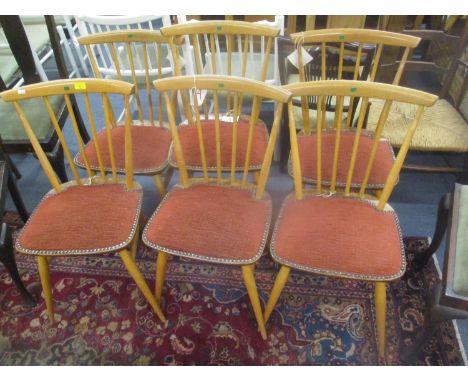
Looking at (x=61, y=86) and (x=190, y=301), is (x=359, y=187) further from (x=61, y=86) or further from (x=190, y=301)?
(x=61, y=86)

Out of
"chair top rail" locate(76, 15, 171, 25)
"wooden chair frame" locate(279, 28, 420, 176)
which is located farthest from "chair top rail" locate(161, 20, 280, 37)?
"chair top rail" locate(76, 15, 171, 25)

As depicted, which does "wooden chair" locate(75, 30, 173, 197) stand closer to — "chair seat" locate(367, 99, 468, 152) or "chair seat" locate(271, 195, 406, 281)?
"chair seat" locate(271, 195, 406, 281)

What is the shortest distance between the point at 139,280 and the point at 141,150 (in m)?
0.58

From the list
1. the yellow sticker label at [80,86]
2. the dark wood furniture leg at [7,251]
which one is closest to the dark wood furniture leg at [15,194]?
the dark wood furniture leg at [7,251]

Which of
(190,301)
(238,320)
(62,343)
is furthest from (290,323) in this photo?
(62,343)

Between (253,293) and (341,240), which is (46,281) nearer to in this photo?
(253,293)

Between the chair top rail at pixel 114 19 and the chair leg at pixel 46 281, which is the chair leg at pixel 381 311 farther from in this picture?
the chair top rail at pixel 114 19

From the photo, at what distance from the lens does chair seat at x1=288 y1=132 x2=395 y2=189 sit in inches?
51.5

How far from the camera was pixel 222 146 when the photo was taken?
1450 millimetres

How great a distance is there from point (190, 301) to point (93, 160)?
751 millimetres

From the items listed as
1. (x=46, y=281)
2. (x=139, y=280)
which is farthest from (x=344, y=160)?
(x=46, y=281)

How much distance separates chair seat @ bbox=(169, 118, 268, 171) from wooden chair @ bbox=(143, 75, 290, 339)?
64 mm

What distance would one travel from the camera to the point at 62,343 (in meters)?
1.36

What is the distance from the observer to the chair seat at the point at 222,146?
4.61 feet
